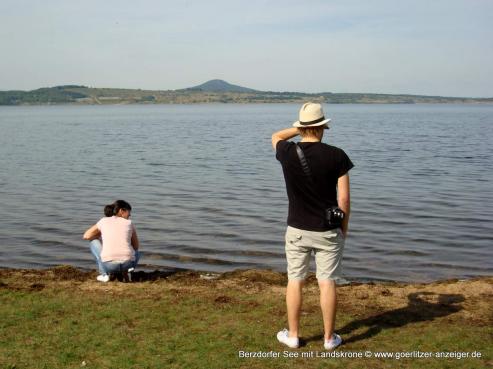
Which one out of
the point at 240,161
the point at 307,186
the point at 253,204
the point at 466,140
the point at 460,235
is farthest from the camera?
the point at 466,140

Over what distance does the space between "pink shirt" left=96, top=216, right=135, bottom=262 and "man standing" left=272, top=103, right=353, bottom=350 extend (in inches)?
144

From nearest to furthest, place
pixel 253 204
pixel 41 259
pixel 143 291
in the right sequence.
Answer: pixel 143 291 → pixel 41 259 → pixel 253 204

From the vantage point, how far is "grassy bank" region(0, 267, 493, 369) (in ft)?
18.6

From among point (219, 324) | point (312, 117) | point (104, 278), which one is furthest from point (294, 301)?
point (104, 278)

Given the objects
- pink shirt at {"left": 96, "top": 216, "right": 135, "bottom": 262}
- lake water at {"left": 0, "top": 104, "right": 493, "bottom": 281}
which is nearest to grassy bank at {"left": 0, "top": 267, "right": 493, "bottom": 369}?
pink shirt at {"left": 96, "top": 216, "right": 135, "bottom": 262}

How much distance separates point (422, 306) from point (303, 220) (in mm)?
2815

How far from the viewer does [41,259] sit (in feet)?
40.3

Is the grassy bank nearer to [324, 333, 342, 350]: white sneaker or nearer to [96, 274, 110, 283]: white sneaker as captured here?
[324, 333, 342, 350]: white sneaker

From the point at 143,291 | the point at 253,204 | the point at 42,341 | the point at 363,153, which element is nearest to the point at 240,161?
the point at 363,153

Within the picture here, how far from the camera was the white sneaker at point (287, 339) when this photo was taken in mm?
5945

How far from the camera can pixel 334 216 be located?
5500mm

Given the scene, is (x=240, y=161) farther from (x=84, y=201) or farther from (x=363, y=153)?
(x=84, y=201)

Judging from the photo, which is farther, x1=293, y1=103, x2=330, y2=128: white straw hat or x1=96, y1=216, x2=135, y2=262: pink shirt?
x1=96, y1=216, x2=135, y2=262: pink shirt

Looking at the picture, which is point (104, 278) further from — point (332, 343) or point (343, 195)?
point (343, 195)
